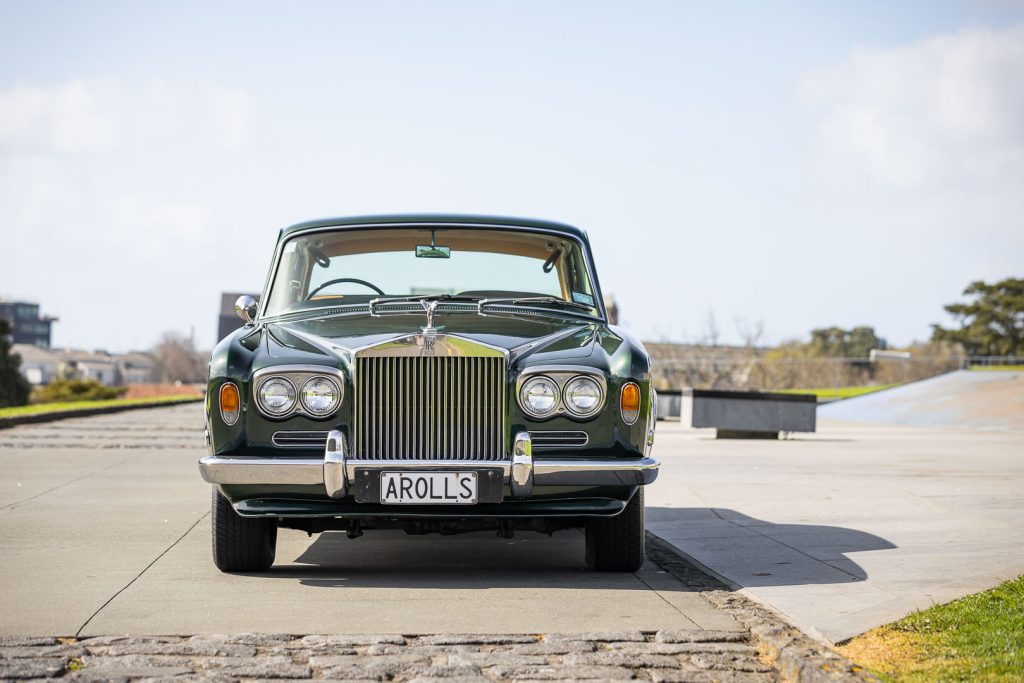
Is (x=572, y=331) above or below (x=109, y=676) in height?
above

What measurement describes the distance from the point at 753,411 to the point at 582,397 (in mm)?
15236

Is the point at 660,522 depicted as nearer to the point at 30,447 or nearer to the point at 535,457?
the point at 535,457

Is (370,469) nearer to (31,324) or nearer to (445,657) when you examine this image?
(445,657)

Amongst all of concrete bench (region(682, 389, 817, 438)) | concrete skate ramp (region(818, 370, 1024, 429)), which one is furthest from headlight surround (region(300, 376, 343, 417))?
concrete skate ramp (region(818, 370, 1024, 429))

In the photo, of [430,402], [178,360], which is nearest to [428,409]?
[430,402]

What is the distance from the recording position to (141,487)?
34.4 feet

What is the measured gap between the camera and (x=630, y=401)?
5664 millimetres

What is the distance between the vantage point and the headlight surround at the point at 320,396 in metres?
5.53

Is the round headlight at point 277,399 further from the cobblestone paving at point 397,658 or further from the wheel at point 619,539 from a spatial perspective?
the wheel at point 619,539

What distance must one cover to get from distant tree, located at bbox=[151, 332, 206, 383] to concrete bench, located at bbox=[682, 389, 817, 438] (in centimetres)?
14791

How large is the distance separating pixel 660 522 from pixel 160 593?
13.1 ft

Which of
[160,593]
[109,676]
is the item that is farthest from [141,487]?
[109,676]

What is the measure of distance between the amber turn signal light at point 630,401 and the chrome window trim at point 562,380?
11cm

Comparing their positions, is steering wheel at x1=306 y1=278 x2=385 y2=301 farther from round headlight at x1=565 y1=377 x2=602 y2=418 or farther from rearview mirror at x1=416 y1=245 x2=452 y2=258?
round headlight at x1=565 y1=377 x2=602 y2=418
